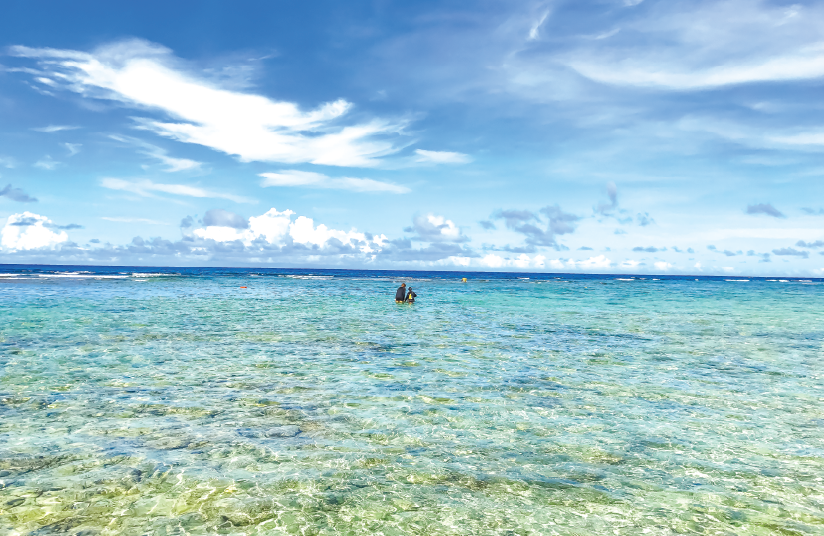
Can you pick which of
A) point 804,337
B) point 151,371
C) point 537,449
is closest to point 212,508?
point 537,449

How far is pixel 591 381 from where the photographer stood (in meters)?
14.7

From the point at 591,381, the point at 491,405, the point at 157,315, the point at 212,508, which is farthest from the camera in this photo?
the point at 157,315

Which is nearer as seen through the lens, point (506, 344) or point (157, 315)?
point (506, 344)

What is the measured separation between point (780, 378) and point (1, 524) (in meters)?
18.6

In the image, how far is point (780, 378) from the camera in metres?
15.5

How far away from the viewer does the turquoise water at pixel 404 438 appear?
6.70 meters

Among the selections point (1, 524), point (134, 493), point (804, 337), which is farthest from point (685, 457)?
point (804, 337)

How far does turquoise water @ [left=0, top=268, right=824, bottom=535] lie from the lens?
670 centimetres

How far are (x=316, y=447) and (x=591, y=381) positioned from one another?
8.90 meters

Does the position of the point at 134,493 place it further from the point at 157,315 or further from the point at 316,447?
the point at 157,315

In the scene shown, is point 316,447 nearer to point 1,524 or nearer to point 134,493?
point 134,493

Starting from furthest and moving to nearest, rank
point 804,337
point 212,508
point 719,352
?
1. point 804,337
2. point 719,352
3. point 212,508

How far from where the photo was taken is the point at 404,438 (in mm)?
9719

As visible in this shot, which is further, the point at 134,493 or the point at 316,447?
the point at 316,447
